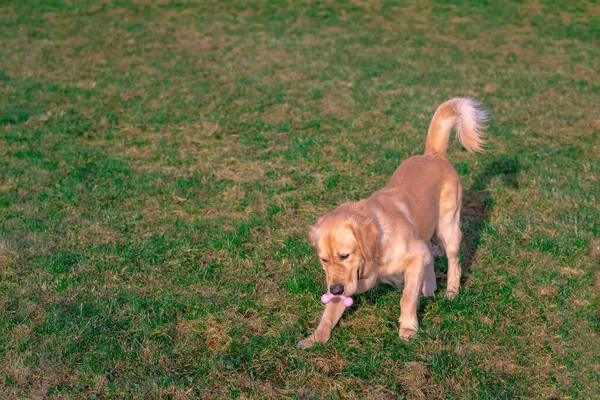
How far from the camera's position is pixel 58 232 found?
20.1 ft

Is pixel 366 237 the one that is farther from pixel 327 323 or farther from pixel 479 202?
pixel 479 202

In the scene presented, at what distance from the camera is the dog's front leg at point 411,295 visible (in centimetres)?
446

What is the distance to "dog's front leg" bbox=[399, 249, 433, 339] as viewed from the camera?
446cm

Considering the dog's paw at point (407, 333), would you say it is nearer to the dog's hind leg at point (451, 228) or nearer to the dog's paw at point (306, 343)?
the dog's paw at point (306, 343)

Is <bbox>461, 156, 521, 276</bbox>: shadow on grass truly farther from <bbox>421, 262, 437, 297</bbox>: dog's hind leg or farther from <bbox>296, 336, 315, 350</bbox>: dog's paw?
<bbox>296, 336, 315, 350</bbox>: dog's paw

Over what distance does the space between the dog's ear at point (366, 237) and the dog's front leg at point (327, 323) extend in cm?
53

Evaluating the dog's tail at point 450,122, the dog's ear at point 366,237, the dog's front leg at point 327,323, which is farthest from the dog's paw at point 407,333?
the dog's tail at point 450,122

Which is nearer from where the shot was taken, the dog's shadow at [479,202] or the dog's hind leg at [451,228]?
the dog's hind leg at [451,228]

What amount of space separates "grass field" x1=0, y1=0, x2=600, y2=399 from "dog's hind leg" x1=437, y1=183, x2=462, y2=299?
0.20 metres

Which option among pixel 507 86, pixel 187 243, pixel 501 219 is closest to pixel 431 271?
pixel 501 219

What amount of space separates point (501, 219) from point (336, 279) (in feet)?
9.10

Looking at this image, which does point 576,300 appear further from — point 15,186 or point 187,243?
point 15,186

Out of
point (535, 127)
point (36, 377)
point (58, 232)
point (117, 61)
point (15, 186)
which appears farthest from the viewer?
point (117, 61)

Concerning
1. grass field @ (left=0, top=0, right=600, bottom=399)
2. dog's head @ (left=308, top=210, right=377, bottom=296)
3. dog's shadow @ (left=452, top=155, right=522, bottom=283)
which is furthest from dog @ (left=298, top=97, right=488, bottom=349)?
dog's shadow @ (left=452, top=155, right=522, bottom=283)
